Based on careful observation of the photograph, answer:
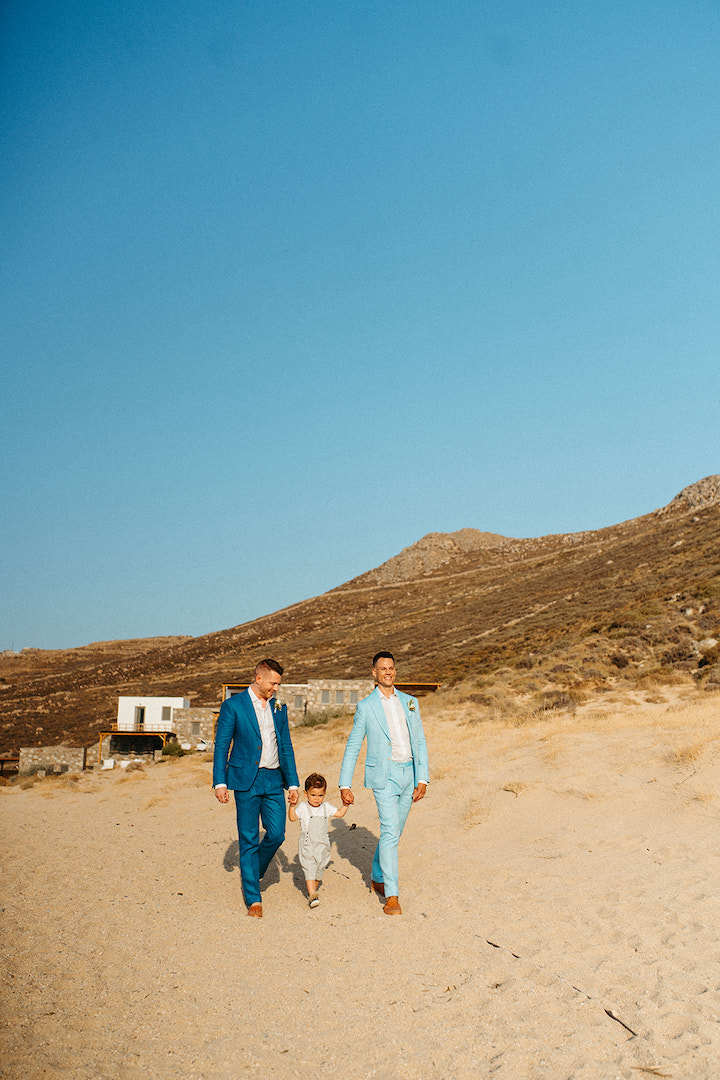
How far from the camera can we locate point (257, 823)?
761 centimetres

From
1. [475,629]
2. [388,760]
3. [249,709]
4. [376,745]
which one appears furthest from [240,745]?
[475,629]

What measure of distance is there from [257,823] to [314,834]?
56 cm

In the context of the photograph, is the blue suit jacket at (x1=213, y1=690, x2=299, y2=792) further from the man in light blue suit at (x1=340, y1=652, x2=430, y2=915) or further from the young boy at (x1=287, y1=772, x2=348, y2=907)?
the man in light blue suit at (x1=340, y1=652, x2=430, y2=915)

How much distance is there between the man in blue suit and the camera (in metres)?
7.41

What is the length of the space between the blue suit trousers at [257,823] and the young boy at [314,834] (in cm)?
20

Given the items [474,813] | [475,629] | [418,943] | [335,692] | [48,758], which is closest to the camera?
[418,943]

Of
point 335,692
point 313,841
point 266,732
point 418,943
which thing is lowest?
point 418,943

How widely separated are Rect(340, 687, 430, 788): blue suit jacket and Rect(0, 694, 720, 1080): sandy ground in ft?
3.91

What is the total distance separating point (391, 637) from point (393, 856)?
65.2 meters

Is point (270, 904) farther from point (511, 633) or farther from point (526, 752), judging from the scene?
point (511, 633)

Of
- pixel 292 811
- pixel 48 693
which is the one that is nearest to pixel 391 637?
pixel 48 693

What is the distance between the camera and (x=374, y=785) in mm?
7293

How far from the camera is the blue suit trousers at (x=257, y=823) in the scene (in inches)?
290

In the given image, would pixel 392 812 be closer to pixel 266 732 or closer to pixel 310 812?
pixel 310 812
